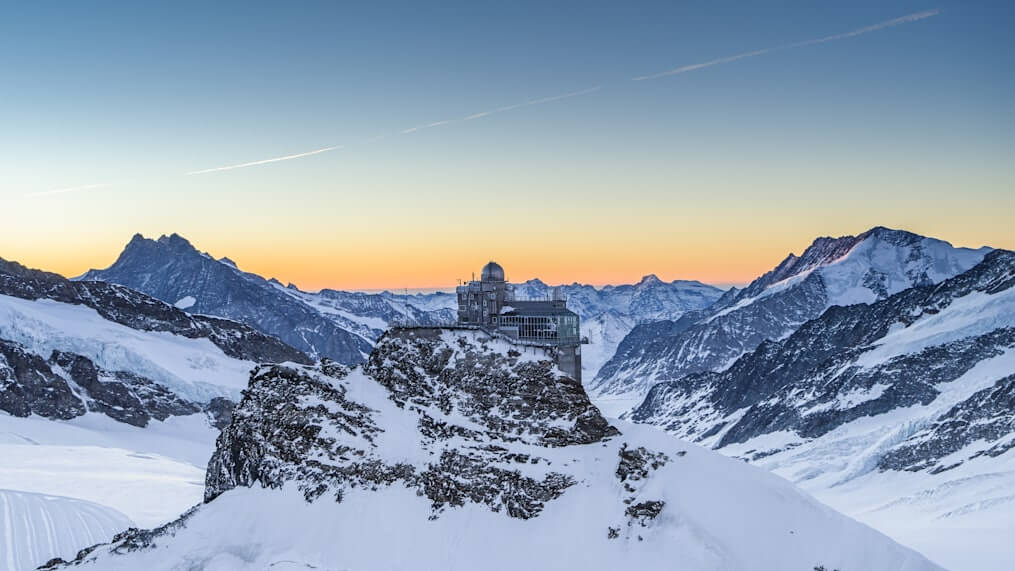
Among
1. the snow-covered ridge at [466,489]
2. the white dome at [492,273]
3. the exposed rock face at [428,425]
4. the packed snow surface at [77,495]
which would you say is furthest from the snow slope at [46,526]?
the white dome at [492,273]

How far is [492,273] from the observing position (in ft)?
312

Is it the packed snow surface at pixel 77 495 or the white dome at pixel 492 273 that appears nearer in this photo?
the white dome at pixel 492 273

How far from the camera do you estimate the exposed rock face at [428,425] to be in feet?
225

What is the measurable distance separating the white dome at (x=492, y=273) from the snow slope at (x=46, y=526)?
6519 cm

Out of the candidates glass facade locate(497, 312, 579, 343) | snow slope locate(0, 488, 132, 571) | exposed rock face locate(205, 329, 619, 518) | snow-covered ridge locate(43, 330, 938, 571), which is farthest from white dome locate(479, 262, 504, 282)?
snow slope locate(0, 488, 132, 571)

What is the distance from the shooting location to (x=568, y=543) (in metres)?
63.1

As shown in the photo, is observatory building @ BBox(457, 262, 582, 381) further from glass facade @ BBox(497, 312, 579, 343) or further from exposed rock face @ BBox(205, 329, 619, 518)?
exposed rock face @ BBox(205, 329, 619, 518)

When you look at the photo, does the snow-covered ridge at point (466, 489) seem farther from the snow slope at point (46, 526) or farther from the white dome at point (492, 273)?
the snow slope at point (46, 526)

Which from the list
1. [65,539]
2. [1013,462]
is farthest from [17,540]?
[1013,462]

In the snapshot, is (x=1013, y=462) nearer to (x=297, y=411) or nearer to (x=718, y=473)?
(x=718, y=473)

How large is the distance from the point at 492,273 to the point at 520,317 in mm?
7640

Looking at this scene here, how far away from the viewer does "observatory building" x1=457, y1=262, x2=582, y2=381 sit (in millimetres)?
87688

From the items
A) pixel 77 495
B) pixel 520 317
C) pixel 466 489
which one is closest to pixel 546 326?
pixel 520 317

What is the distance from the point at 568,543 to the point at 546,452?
866 cm
